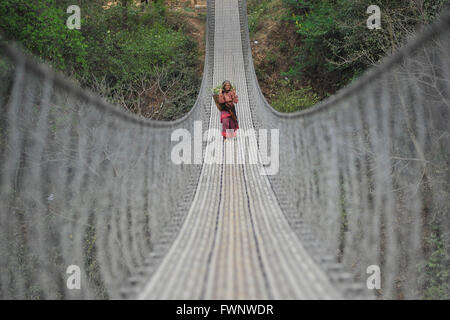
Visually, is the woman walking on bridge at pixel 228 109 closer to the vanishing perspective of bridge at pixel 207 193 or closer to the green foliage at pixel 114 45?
the vanishing perspective of bridge at pixel 207 193

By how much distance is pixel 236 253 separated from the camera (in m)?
2.11

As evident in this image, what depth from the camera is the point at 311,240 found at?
226 centimetres

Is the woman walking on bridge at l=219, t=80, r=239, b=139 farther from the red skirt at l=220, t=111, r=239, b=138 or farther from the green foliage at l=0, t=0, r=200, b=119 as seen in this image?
the green foliage at l=0, t=0, r=200, b=119

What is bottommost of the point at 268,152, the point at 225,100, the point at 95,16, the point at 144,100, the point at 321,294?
the point at 321,294

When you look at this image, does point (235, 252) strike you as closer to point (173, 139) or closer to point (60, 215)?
point (60, 215)

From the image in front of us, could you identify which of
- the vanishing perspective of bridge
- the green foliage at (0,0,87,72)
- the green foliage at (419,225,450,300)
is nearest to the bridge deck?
the vanishing perspective of bridge

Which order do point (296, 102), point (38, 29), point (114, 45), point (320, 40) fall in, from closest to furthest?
point (38, 29) → point (296, 102) → point (320, 40) → point (114, 45)

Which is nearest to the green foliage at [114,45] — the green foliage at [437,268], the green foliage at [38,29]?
the green foliage at [38,29]

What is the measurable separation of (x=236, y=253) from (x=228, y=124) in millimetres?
3580

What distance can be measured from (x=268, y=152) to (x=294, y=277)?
2952mm

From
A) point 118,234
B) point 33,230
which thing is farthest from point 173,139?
point 33,230

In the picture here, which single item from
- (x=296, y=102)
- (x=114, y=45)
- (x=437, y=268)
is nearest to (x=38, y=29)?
(x=114, y=45)

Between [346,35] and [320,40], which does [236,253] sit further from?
[320,40]

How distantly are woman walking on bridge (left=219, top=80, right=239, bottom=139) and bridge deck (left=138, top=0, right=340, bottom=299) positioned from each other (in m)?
1.66
